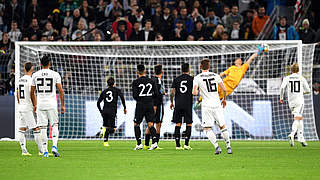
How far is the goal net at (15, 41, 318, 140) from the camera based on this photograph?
20.4 m

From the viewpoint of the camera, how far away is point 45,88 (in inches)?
469

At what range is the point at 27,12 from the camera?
84.9 feet

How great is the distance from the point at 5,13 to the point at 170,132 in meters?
9.35

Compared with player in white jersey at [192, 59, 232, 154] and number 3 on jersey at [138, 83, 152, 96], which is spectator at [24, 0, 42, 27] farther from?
player in white jersey at [192, 59, 232, 154]

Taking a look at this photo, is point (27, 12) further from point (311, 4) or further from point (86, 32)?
point (311, 4)

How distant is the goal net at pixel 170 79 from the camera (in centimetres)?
2038

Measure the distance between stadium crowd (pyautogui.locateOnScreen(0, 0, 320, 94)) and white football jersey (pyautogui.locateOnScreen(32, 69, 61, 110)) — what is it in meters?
9.87

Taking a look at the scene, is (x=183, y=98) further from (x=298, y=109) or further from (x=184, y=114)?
(x=298, y=109)

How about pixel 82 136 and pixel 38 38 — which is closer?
pixel 82 136

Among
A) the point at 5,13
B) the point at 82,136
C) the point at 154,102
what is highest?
the point at 5,13

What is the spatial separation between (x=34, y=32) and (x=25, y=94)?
1178 cm

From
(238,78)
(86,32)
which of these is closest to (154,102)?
(238,78)

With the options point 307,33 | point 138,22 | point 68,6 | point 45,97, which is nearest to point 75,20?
point 68,6

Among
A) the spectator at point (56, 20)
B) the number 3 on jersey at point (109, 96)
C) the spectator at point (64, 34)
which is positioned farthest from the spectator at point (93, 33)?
the number 3 on jersey at point (109, 96)
